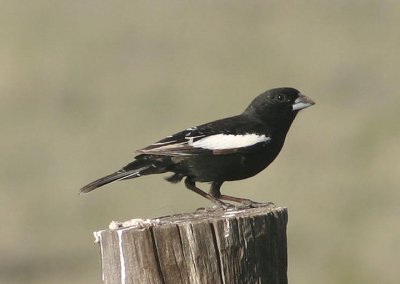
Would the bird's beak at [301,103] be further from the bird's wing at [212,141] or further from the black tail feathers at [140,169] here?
the black tail feathers at [140,169]

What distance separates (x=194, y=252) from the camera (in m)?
4.75

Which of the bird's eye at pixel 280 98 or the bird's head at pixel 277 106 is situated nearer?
the bird's head at pixel 277 106

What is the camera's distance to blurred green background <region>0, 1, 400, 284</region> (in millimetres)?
15891

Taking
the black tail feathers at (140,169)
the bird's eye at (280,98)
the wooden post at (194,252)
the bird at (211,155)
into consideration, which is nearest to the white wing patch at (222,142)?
the bird at (211,155)

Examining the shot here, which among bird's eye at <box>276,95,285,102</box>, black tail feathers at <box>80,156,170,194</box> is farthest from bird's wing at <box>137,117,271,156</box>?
bird's eye at <box>276,95,285,102</box>

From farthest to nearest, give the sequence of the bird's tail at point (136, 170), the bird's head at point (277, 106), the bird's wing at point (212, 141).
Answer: the bird's head at point (277, 106)
the bird's wing at point (212, 141)
the bird's tail at point (136, 170)

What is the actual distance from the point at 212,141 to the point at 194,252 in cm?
256

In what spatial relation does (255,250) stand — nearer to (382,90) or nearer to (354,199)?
(354,199)

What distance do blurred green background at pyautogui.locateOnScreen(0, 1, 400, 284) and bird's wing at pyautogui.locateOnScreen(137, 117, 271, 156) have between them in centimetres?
47

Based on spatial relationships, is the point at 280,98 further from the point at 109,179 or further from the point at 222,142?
the point at 109,179

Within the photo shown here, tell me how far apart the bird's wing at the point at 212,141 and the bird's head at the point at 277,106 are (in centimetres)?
52

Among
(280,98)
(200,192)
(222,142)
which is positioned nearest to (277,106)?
(280,98)

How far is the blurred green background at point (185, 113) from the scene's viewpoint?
52.1ft

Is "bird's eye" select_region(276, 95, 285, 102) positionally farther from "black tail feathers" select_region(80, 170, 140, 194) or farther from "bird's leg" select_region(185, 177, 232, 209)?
"black tail feathers" select_region(80, 170, 140, 194)
